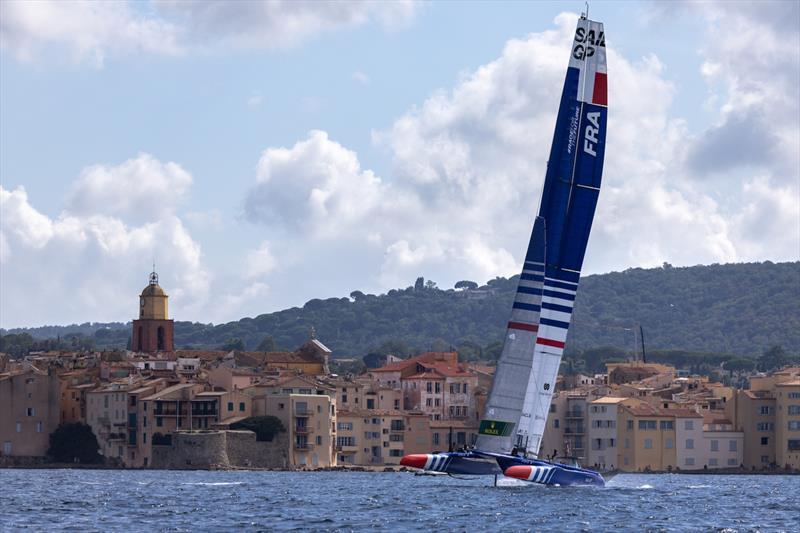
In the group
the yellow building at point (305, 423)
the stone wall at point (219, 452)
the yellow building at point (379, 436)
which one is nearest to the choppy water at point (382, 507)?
the stone wall at point (219, 452)

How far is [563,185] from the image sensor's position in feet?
217

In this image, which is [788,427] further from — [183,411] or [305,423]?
[183,411]

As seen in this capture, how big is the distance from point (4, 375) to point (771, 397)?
170 feet

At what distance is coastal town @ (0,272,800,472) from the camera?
117m

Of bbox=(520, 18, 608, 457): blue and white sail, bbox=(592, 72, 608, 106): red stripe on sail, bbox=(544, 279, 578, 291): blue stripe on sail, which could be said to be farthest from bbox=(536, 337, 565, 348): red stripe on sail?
bbox=(592, 72, 608, 106): red stripe on sail

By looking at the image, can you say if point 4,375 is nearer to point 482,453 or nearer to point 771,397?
point 771,397

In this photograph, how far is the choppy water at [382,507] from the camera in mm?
52594

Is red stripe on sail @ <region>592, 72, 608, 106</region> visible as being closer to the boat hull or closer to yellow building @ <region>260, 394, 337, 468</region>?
the boat hull

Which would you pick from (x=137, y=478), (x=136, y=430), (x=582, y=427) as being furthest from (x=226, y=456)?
(x=582, y=427)

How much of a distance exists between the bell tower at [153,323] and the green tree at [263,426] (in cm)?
4897

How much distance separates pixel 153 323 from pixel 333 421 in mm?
48414

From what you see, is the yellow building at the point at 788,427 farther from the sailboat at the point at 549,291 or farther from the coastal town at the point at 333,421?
the sailboat at the point at 549,291

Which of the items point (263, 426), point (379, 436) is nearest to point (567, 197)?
point (263, 426)

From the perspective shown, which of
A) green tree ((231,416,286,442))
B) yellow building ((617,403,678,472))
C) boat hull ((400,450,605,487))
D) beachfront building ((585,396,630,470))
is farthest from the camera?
beachfront building ((585,396,630,470))
